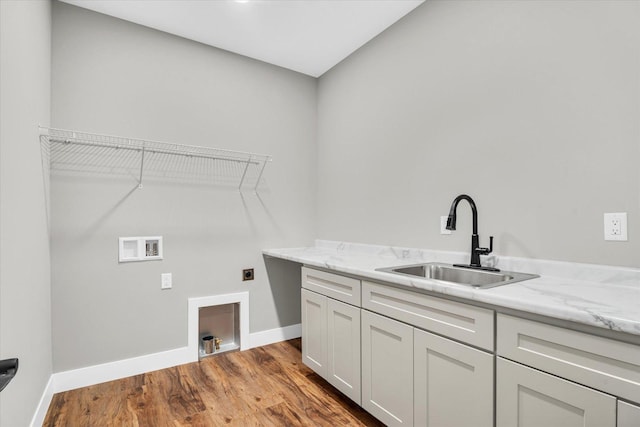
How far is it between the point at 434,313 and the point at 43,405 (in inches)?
85.8

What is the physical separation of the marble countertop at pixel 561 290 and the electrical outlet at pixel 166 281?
4.17 feet

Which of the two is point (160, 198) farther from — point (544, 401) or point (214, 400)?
point (544, 401)

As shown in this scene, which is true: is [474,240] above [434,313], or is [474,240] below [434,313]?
above

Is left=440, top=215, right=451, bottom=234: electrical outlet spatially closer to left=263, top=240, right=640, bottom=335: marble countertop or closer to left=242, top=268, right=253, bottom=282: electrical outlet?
left=263, top=240, right=640, bottom=335: marble countertop

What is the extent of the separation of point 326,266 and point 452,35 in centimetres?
163

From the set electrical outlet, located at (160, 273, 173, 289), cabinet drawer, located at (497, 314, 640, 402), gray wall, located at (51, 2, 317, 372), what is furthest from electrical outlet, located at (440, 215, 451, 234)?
electrical outlet, located at (160, 273, 173, 289)

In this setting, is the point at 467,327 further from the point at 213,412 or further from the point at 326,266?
the point at 213,412

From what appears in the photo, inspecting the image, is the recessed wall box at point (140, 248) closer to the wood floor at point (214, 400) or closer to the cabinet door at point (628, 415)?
the wood floor at point (214, 400)

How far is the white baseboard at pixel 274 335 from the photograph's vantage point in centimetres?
284

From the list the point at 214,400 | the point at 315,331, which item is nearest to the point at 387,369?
the point at 315,331

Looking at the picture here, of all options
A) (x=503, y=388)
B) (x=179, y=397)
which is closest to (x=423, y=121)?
(x=503, y=388)

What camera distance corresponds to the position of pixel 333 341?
2.03 metres

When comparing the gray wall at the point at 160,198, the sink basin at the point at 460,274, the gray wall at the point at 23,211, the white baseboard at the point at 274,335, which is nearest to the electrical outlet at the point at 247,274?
the gray wall at the point at 160,198

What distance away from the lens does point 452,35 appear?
6.59ft
